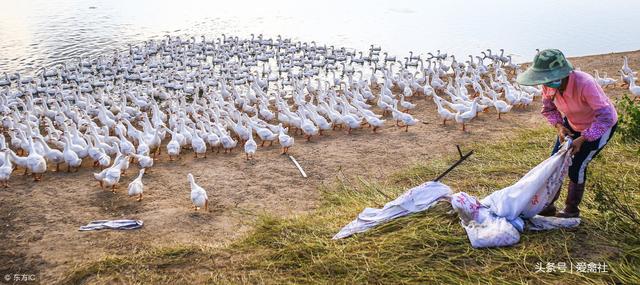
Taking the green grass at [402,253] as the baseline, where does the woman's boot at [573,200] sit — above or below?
above

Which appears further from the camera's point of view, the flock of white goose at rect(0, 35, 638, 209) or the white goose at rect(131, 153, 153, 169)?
the flock of white goose at rect(0, 35, 638, 209)

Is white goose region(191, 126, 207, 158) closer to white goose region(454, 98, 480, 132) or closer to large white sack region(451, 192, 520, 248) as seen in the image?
white goose region(454, 98, 480, 132)

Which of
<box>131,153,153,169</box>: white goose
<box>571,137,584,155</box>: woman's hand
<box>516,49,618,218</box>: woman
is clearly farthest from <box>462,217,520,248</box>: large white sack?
<box>131,153,153,169</box>: white goose

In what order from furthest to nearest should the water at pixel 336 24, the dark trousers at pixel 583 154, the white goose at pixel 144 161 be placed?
the water at pixel 336 24 < the white goose at pixel 144 161 < the dark trousers at pixel 583 154

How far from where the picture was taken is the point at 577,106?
15.2 ft

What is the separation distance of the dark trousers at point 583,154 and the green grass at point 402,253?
0.23 m

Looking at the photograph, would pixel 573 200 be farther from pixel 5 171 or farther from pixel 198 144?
pixel 5 171

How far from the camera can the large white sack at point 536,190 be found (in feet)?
15.9

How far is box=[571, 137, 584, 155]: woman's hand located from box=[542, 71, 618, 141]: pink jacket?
0.06 meters

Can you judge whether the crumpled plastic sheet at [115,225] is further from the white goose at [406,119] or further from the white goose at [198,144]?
the white goose at [406,119]

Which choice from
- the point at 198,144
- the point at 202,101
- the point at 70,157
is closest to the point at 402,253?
the point at 198,144

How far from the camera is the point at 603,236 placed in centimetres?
486

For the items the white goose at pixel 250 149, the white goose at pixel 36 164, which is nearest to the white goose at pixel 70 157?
the white goose at pixel 36 164

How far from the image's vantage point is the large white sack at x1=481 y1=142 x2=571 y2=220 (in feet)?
15.9
